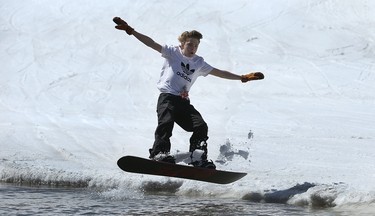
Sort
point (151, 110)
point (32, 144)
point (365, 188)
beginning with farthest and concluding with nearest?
point (151, 110) < point (32, 144) < point (365, 188)

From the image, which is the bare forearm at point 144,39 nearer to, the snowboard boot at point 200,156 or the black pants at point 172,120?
the black pants at point 172,120

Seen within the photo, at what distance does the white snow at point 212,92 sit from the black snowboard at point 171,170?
0.46ft

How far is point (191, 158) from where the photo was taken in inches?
295

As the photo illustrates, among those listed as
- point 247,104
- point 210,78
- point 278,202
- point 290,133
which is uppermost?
point 210,78

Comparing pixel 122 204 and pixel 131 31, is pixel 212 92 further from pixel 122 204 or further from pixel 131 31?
pixel 122 204

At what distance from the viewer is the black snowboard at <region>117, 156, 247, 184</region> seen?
6997 millimetres

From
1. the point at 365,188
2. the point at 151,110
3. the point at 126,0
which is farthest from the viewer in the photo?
the point at 126,0

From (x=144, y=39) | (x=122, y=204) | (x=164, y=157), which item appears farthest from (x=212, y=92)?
(x=122, y=204)

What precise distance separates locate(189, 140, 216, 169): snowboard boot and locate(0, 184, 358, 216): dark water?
0.42 metres

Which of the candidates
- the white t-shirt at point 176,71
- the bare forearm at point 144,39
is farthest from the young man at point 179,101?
the bare forearm at point 144,39

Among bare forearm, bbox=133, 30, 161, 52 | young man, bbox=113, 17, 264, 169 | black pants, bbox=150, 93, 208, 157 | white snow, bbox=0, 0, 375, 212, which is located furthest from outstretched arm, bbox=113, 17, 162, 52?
white snow, bbox=0, 0, 375, 212

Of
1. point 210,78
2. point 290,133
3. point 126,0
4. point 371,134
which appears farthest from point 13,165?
point 126,0

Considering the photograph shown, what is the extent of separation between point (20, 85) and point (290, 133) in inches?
219

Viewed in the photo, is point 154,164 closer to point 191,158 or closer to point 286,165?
point 191,158
